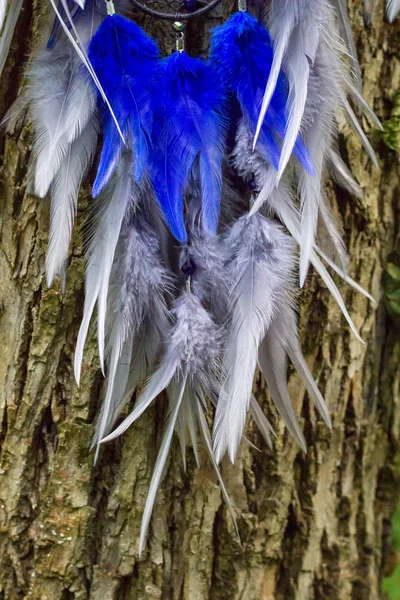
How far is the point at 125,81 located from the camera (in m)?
0.71

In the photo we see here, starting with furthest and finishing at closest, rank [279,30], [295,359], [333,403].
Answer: [333,403]
[295,359]
[279,30]

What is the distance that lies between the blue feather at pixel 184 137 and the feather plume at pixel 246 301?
0.06 m

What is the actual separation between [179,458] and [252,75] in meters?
0.58

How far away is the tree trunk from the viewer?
81 cm

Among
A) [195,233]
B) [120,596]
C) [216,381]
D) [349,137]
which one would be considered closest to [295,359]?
[216,381]

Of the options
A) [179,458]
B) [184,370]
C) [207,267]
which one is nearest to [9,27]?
[207,267]

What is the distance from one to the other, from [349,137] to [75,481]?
0.68 m

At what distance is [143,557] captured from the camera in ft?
2.84

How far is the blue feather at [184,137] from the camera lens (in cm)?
71

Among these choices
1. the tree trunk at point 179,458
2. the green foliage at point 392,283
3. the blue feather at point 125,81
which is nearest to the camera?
the blue feather at point 125,81

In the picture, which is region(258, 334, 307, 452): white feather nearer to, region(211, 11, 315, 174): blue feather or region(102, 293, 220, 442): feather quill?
region(102, 293, 220, 442): feather quill

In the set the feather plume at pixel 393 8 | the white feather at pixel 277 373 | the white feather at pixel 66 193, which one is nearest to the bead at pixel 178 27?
the white feather at pixel 66 193

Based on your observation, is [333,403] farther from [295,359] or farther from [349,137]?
[349,137]

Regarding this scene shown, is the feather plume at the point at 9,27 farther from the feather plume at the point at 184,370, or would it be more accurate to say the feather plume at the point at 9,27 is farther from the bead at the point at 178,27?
the feather plume at the point at 184,370
